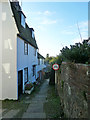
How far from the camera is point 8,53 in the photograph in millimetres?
7578

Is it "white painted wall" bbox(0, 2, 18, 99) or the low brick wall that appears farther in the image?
"white painted wall" bbox(0, 2, 18, 99)

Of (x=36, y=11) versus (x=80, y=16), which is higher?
(x=36, y=11)

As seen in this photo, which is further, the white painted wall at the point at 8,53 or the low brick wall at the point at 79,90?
the white painted wall at the point at 8,53

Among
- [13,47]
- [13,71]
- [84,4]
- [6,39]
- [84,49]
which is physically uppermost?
[84,4]

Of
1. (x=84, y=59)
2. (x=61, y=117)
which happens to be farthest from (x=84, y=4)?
(x=61, y=117)

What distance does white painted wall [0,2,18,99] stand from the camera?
7441 millimetres

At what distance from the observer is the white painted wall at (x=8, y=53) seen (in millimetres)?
7441

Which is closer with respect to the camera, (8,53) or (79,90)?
(79,90)

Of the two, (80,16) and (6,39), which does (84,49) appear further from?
(6,39)

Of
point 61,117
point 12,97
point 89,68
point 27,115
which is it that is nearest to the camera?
point 89,68

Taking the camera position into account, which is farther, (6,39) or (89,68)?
(6,39)

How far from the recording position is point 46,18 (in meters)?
8.28

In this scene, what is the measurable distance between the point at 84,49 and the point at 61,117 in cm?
349

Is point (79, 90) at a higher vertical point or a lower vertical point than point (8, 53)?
lower
